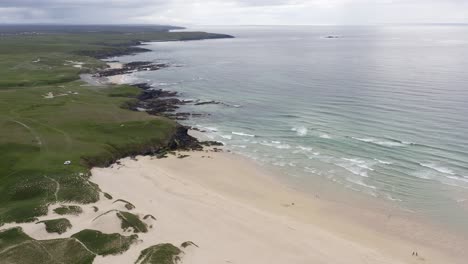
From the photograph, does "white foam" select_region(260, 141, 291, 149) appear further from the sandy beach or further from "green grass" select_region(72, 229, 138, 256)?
"green grass" select_region(72, 229, 138, 256)

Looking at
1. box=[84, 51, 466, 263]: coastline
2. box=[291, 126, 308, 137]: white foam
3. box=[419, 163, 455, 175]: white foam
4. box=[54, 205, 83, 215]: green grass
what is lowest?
box=[84, 51, 466, 263]: coastline

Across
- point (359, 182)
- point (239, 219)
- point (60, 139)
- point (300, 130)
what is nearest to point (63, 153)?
point (60, 139)

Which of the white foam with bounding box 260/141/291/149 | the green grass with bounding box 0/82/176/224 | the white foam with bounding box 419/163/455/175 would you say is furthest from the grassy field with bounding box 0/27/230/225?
the white foam with bounding box 419/163/455/175

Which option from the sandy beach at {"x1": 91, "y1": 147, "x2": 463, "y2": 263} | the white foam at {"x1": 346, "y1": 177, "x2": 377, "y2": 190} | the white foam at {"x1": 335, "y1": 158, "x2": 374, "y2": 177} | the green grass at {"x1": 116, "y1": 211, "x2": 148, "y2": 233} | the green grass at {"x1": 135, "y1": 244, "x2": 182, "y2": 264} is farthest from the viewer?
the white foam at {"x1": 335, "y1": 158, "x2": 374, "y2": 177}

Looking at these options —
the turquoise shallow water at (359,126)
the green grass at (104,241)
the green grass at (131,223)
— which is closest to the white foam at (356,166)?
the turquoise shallow water at (359,126)

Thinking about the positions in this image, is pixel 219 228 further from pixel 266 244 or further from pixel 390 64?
pixel 390 64

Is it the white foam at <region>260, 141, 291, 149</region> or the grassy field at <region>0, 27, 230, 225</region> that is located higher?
the grassy field at <region>0, 27, 230, 225</region>

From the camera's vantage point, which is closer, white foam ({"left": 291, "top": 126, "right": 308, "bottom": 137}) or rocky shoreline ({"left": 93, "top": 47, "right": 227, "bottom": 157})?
rocky shoreline ({"left": 93, "top": 47, "right": 227, "bottom": 157})
